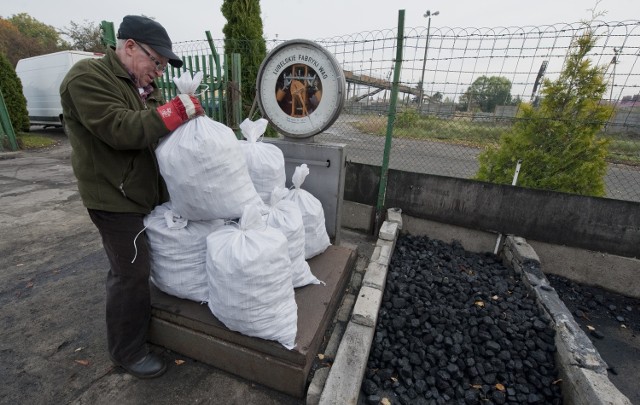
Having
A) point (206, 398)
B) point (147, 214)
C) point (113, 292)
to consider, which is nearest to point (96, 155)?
point (147, 214)

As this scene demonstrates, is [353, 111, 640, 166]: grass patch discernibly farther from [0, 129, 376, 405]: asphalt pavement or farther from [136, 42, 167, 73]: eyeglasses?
[136, 42, 167, 73]: eyeglasses

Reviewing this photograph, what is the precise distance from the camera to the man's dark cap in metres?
1.53

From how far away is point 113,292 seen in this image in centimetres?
176

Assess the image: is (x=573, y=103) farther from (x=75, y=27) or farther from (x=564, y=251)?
(x=75, y=27)

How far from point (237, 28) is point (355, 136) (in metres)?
2.81

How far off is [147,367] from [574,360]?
8.26 ft

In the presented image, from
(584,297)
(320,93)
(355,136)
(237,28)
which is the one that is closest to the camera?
(320,93)

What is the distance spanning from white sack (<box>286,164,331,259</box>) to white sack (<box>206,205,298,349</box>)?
806 millimetres

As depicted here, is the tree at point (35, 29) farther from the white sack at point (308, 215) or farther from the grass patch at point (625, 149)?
the grass patch at point (625, 149)

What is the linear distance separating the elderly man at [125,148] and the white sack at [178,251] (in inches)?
3.0

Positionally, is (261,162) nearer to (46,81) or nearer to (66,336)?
(66,336)

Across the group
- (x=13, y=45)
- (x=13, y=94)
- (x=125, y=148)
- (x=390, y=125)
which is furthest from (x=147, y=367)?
(x=13, y=45)

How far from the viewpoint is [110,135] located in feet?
4.76

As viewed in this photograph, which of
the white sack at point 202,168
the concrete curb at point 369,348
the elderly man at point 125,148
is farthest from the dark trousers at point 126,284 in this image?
the concrete curb at point 369,348
